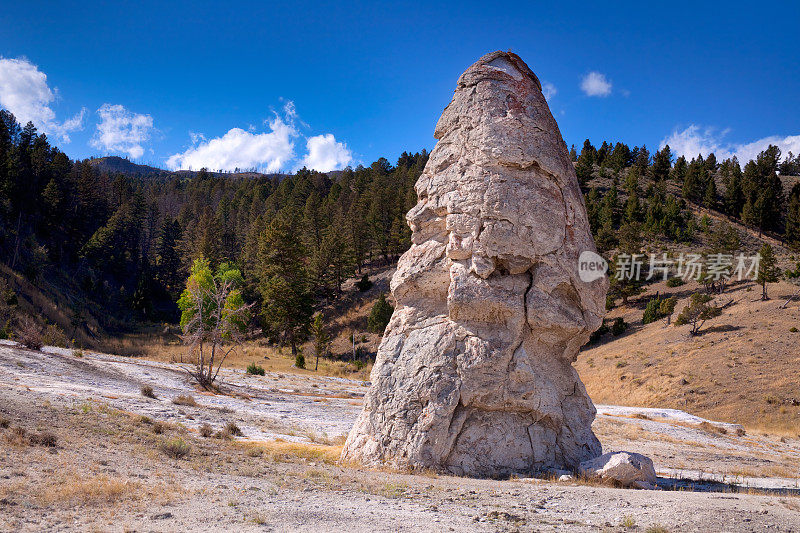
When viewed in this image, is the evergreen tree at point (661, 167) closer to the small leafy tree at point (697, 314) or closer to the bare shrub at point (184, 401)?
the small leafy tree at point (697, 314)

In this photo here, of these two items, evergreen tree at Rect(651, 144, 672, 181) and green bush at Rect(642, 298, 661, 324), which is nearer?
green bush at Rect(642, 298, 661, 324)

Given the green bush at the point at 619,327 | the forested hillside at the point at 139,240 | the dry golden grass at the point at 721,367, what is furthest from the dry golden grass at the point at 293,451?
the green bush at the point at 619,327

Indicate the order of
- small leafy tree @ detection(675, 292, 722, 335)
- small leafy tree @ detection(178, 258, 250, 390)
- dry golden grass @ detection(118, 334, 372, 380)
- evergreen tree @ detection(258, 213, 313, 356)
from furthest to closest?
evergreen tree @ detection(258, 213, 313, 356)
small leafy tree @ detection(675, 292, 722, 335)
dry golden grass @ detection(118, 334, 372, 380)
small leafy tree @ detection(178, 258, 250, 390)

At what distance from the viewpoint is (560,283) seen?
10.2 metres

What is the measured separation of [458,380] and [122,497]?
5819 mm

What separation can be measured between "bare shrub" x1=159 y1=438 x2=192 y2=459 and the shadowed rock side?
310 centimetres

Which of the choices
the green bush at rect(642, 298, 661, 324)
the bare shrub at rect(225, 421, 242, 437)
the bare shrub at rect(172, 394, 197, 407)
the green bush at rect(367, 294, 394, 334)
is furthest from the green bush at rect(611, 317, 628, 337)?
the bare shrub at rect(225, 421, 242, 437)

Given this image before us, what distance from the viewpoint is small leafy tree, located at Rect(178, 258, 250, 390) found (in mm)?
21156

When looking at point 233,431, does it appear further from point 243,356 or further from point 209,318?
point 243,356

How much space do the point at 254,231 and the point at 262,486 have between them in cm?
6654

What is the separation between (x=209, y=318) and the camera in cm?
2770

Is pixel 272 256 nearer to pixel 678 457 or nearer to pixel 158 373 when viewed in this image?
pixel 158 373

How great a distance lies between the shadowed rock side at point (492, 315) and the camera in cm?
955

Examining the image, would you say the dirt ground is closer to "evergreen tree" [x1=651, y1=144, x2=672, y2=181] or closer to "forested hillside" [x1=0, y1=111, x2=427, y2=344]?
"forested hillside" [x1=0, y1=111, x2=427, y2=344]
